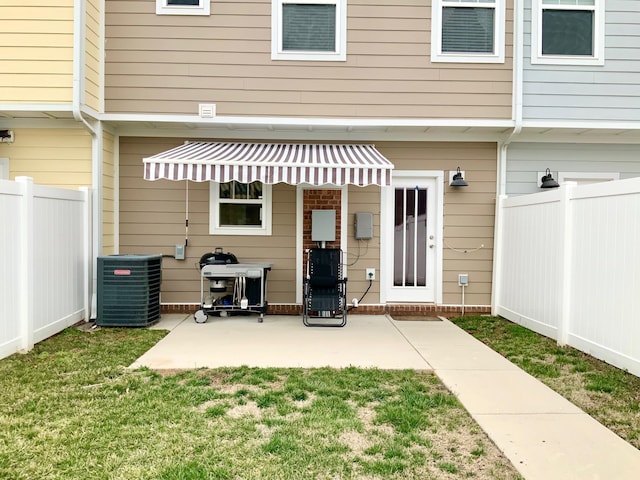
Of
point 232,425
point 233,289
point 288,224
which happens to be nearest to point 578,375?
point 232,425

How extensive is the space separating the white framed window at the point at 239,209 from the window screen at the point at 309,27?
2510 millimetres

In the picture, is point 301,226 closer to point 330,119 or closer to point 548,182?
point 330,119

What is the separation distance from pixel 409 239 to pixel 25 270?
603 centimetres

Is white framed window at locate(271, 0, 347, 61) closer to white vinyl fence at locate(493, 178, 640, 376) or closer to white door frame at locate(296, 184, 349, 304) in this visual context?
white door frame at locate(296, 184, 349, 304)

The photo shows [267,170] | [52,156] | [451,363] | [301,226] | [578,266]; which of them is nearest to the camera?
[451,363]

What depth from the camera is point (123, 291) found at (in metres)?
7.56

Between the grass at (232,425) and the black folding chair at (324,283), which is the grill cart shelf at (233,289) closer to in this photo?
the black folding chair at (324,283)

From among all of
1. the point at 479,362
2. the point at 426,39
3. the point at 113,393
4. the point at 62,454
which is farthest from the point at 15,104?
the point at 479,362

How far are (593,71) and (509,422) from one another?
688cm

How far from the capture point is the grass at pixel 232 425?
3.31 metres

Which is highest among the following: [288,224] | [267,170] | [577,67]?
[577,67]

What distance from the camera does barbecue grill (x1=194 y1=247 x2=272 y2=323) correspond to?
780 centimetres

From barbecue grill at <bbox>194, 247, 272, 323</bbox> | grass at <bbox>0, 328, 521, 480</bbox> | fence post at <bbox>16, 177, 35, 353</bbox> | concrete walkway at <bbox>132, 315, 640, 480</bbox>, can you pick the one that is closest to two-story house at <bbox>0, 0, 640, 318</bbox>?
barbecue grill at <bbox>194, 247, 272, 323</bbox>

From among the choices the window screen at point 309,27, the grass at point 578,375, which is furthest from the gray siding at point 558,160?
Answer: the window screen at point 309,27
